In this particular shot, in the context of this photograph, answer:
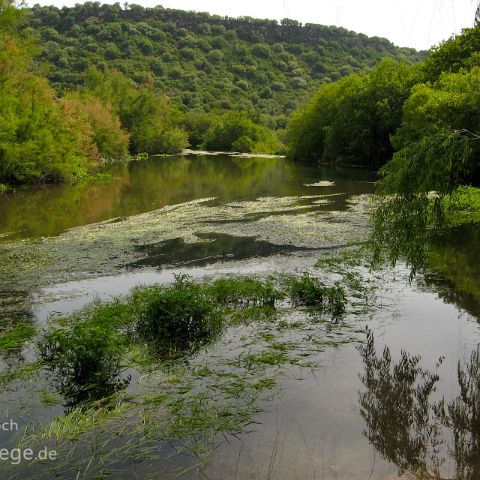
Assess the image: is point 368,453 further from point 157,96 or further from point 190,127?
point 190,127

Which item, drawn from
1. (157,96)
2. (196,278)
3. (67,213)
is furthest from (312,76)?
(196,278)

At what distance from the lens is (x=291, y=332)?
10680mm

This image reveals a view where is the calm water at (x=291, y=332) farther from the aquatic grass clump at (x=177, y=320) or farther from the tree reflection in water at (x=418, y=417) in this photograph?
the aquatic grass clump at (x=177, y=320)

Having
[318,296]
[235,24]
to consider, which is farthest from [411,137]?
[235,24]

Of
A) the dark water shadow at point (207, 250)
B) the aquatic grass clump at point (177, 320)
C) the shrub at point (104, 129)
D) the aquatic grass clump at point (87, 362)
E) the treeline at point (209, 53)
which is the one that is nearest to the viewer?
the aquatic grass clump at point (87, 362)

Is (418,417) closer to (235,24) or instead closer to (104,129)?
(104,129)

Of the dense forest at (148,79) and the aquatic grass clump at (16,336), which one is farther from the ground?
the dense forest at (148,79)

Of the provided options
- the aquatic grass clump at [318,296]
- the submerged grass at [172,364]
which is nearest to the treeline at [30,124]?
the submerged grass at [172,364]

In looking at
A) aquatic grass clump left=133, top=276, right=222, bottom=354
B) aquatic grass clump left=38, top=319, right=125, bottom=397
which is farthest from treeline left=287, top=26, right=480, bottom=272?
aquatic grass clump left=38, top=319, right=125, bottom=397

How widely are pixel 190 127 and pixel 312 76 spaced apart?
5463 centimetres

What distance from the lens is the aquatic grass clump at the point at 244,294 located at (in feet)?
41.1

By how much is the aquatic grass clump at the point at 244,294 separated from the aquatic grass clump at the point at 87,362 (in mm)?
4201

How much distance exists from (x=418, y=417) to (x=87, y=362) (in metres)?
5.28

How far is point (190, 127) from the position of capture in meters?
121
